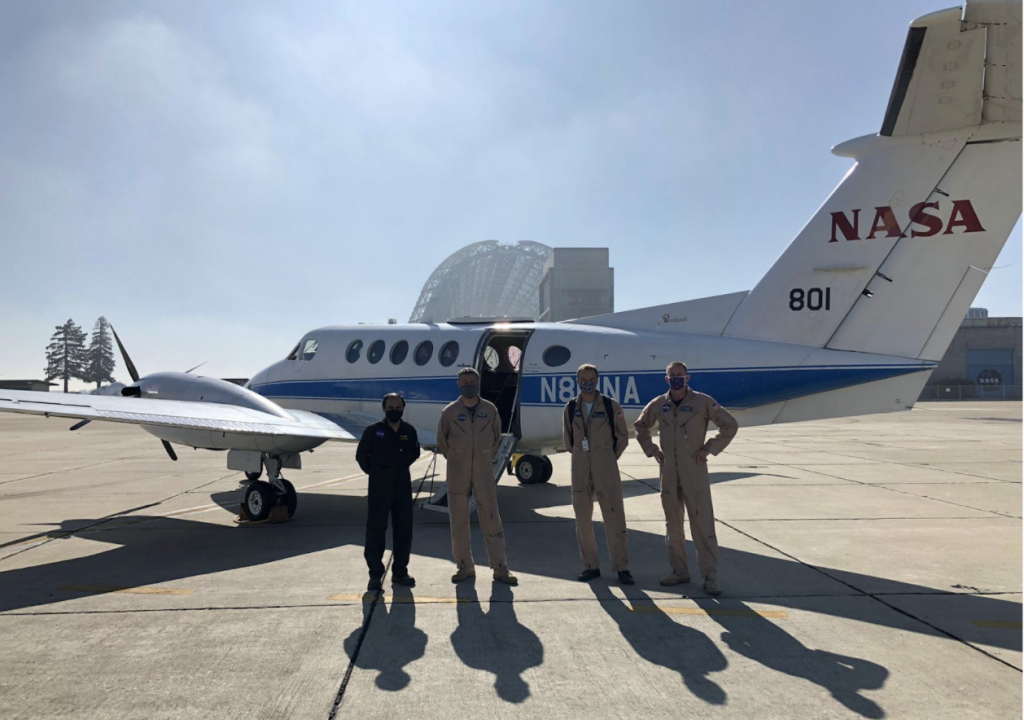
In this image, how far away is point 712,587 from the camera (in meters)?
6.52

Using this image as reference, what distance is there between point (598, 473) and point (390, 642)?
2.74 metres

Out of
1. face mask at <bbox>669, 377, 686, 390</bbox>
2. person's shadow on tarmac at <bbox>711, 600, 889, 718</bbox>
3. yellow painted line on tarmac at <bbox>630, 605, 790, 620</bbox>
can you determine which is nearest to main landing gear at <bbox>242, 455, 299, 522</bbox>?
yellow painted line on tarmac at <bbox>630, 605, 790, 620</bbox>

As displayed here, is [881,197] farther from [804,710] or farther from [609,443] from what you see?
[804,710]

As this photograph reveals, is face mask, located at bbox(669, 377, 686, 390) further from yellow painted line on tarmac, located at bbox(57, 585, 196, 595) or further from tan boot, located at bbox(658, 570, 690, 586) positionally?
yellow painted line on tarmac, located at bbox(57, 585, 196, 595)

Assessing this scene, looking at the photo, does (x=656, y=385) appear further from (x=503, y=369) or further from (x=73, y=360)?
(x=73, y=360)

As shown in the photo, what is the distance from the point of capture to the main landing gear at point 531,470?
1488cm

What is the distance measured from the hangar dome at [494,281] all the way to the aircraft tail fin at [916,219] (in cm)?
8673

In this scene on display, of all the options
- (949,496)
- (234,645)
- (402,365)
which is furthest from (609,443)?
(949,496)

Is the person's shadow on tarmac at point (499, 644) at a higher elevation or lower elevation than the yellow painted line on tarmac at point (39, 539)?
higher

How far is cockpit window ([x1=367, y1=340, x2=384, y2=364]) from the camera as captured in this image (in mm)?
13562

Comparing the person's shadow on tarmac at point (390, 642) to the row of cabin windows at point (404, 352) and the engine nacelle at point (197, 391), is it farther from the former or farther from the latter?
the row of cabin windows at point (404, 352)

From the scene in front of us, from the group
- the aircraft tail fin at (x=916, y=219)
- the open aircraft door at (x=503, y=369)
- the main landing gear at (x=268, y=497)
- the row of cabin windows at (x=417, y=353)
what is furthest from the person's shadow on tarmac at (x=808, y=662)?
the main landing gear at (x=268, y=497)

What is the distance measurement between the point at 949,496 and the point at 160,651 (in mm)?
12738

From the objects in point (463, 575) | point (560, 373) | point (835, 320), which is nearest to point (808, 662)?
point (463, 575)
